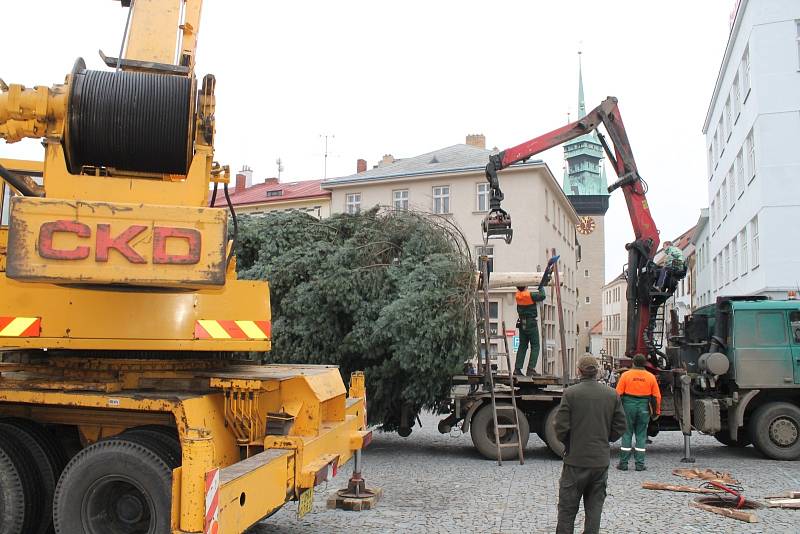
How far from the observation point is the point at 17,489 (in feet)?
18.0

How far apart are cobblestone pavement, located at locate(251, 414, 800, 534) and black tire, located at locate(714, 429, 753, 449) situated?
143mm

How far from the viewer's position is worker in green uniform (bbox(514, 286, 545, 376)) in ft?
40.9

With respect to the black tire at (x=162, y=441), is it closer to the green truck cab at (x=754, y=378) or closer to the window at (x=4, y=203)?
A: the window at (x=4, y=203)

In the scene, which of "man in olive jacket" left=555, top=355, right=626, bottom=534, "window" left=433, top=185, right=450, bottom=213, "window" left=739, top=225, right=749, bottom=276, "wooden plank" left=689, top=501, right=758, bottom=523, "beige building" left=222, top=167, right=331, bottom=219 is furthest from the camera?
"beige building" left=222, top=167, right=331, bottom=219

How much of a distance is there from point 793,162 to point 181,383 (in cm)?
2191

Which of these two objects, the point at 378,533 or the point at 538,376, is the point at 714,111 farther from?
the point at 378,533

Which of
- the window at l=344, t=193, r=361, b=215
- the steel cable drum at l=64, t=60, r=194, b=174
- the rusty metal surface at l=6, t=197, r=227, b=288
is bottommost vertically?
the rusty metal surface at l=6, t=197, r=227, b=288

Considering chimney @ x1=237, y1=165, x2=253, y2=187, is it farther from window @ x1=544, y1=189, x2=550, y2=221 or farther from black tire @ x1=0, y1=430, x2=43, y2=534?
black tire @ x1=0, y1=430, x2=43, y2=534

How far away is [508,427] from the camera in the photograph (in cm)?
1143

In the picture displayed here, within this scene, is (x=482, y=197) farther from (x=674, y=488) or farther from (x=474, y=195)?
(x=674, y=488)

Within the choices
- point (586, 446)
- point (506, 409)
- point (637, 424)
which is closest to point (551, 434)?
point (506, 409)

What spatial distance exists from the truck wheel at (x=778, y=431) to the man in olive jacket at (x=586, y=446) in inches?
268

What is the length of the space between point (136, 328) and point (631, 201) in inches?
400

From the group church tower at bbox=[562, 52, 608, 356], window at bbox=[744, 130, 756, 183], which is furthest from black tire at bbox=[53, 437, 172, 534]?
church tower at bbox=[562, 52, 608, 356]
